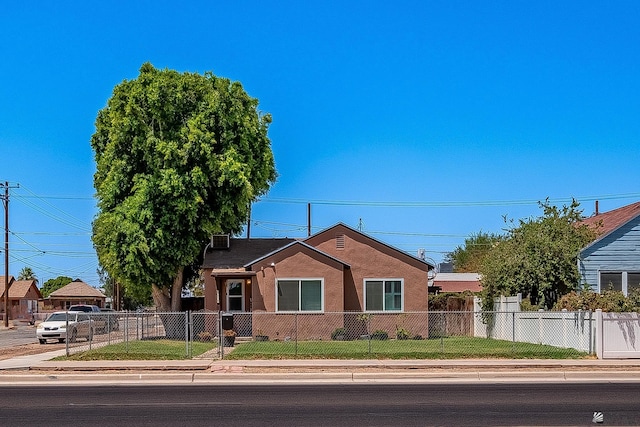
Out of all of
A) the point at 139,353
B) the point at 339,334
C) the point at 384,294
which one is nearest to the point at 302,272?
the point at 339,334

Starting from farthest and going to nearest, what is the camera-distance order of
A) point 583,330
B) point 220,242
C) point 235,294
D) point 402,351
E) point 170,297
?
point 170,297, point 220,242, point 235,294, point 402,351, point 583,330

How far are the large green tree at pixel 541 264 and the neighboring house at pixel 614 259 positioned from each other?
1.44ft

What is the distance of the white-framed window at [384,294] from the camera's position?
35000mm

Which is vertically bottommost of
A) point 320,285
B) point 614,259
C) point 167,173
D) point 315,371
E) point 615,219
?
point 315,371

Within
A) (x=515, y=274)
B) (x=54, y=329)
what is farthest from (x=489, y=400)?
(x=54, y=329)

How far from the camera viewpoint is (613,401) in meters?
15.9

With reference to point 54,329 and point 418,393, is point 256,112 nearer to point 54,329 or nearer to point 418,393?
point 54,329

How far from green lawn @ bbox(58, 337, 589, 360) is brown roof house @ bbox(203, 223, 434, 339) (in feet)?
14.1

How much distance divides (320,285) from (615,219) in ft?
41.4

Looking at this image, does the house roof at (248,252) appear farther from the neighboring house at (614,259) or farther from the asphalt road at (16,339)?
the asphalt road at (16,339)

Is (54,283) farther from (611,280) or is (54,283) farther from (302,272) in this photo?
(611,280)

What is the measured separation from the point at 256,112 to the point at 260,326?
11.8 metres

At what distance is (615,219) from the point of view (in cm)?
3422

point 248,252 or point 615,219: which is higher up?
point 615,219
